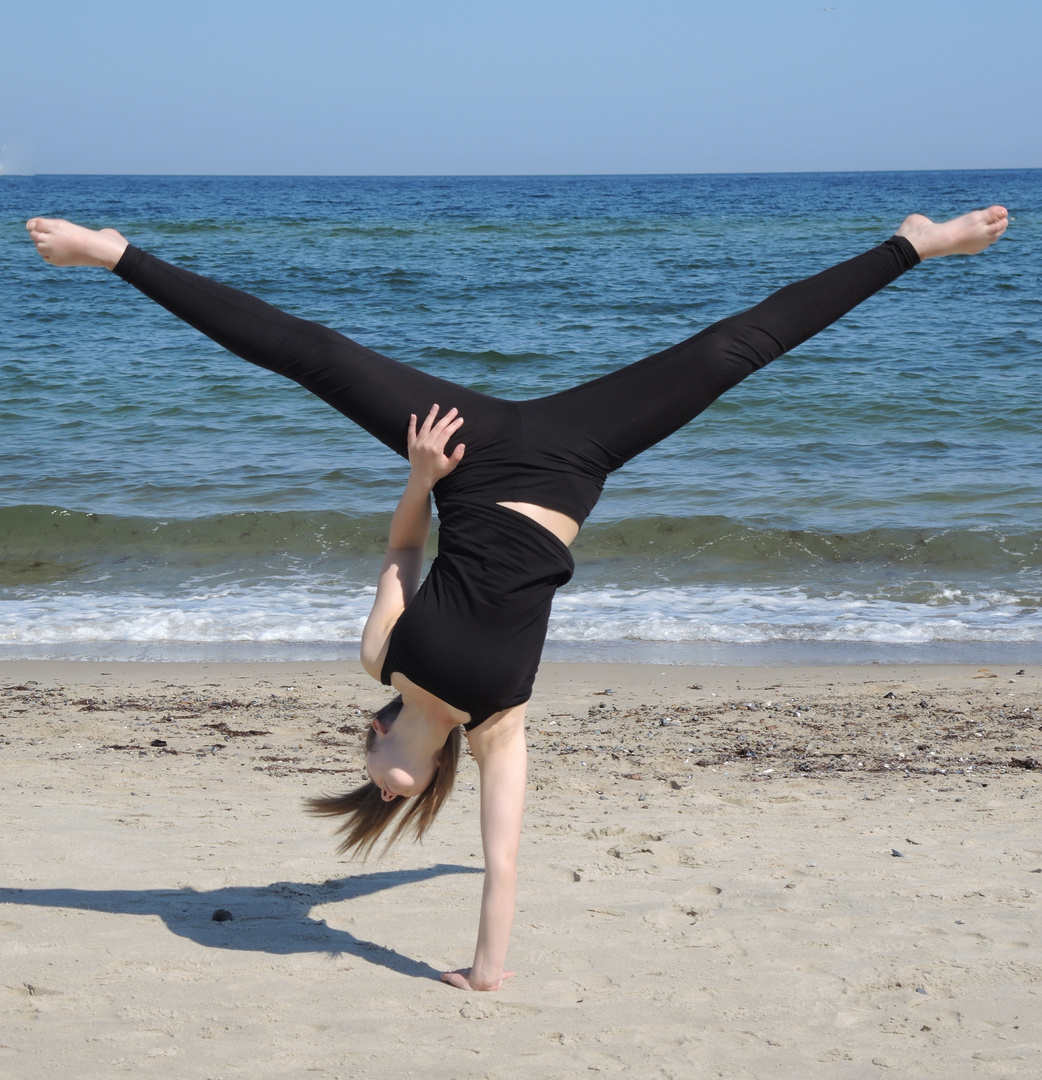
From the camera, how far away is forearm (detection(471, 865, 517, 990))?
10.4 ft

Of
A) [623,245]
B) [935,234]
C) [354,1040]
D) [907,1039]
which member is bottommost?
[354,1040]

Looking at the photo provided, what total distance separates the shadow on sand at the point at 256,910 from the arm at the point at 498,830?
27 centimetres

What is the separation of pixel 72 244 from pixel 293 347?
0.74 metres

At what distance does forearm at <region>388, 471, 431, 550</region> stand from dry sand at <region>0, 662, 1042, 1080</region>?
132cm

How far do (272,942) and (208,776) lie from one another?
1.91 m

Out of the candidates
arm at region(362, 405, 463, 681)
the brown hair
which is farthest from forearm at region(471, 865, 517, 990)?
arm at region(362, 405, 463, 681)

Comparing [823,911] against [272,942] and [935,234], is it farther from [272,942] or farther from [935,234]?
[935,234]

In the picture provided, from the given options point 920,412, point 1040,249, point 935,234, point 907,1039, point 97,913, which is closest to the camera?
point 907,1039

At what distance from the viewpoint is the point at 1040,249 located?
3056cm

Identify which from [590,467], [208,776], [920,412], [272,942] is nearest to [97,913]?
[272,942]

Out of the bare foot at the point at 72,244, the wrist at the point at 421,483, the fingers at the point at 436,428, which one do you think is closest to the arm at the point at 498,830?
the wrist at the point at 421,483

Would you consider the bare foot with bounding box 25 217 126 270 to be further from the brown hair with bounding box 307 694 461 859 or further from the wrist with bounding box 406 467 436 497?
the brown hair with bounding box 307 694 461 859

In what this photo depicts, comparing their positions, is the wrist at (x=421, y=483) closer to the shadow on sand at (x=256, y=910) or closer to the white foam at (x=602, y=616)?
the shadow on sand at (x=256, y=910)

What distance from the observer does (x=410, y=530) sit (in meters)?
3.19
